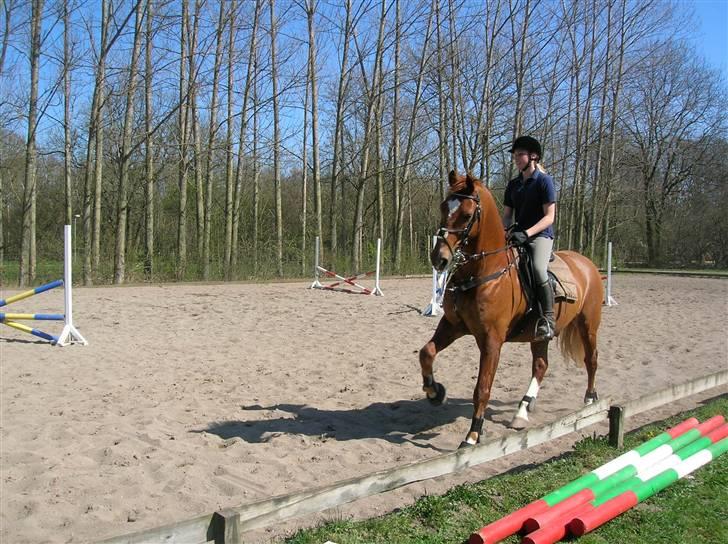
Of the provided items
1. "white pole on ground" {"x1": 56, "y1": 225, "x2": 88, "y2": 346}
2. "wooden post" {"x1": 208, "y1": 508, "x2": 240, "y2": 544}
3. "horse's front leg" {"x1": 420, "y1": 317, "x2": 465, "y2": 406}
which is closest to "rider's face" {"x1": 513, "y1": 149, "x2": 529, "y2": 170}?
"horse's front leg" {"x1": 420, "y1": 317, "x2": 465, "y2": 406}

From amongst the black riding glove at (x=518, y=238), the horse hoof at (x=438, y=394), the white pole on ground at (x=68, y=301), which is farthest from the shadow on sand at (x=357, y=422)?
the white pole on ground at (x=68, y=301)

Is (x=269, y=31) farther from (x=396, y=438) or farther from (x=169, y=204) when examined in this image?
(x=396, y=438)

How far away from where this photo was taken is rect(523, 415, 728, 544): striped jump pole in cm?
308

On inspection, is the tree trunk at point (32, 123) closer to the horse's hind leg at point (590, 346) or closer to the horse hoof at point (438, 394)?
the horse hoof at point (438, 394)

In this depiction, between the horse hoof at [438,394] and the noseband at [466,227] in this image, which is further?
the horse hoof at [438,394]

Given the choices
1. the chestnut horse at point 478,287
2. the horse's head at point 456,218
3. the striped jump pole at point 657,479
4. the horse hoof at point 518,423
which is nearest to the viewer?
the striped jump pole at point 657,479

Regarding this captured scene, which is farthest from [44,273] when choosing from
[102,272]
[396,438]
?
[396,438]

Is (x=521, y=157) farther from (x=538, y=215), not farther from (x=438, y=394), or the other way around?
(x=438, y=394)

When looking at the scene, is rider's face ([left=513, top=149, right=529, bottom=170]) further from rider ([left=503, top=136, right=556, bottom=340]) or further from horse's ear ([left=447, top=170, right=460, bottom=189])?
horse's ear ([left=447, top=170, right=460, bottom=189])

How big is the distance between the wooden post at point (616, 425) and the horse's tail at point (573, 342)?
1.79 m

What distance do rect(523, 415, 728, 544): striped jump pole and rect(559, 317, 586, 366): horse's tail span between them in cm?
190

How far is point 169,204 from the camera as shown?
32.4 m

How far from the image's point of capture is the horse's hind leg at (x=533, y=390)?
556 cm

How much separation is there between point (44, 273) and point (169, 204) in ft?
40.1
